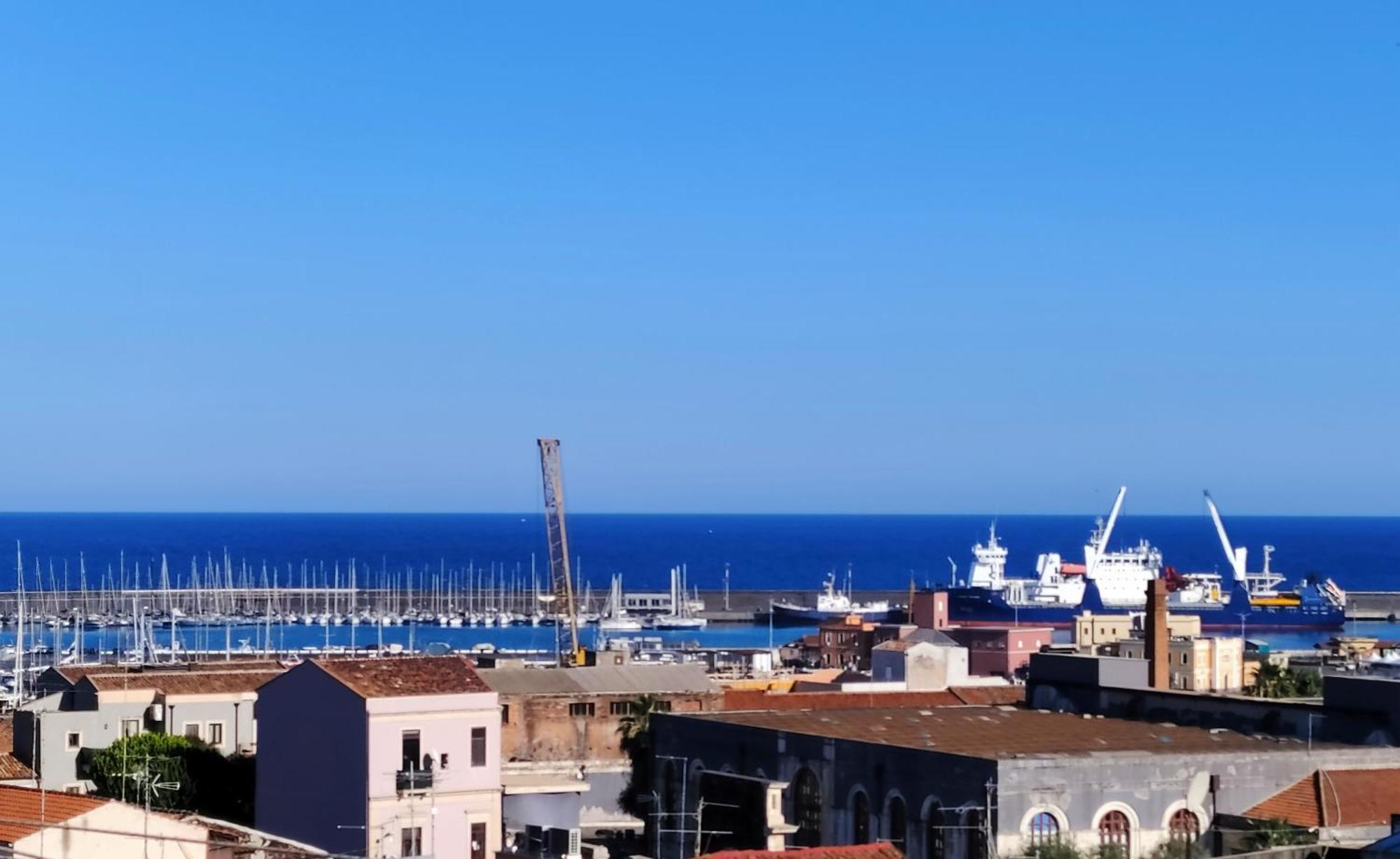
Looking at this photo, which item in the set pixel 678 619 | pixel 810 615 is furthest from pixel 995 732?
pixel 810 615

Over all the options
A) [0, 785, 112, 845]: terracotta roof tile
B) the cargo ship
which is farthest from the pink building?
the cargo ship

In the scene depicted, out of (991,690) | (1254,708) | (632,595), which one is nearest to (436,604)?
(632,595)

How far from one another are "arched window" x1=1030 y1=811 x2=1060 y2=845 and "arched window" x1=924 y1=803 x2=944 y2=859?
1171 millimetres

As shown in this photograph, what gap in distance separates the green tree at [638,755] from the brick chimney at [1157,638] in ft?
31.2

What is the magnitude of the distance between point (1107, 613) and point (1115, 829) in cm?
10680

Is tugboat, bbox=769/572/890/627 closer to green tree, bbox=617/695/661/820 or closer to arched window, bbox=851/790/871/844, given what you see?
green tree, bbox=617/695/661/820

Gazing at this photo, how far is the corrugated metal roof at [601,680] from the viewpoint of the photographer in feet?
135

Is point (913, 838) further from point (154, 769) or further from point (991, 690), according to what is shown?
point (991, 690)

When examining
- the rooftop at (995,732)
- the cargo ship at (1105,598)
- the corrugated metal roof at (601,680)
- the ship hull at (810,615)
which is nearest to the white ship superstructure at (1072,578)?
the cargo ship at (1105,598)

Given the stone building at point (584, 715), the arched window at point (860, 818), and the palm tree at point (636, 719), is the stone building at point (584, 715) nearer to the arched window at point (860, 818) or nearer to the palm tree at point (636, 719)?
the palm tree at point (636, 719)

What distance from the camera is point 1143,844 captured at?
26.0 m

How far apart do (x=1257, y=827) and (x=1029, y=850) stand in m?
3.08

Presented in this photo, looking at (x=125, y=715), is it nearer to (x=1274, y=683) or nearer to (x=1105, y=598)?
(x=1274, y=683)

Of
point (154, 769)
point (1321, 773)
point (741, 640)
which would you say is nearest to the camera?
point (1321, 773)
